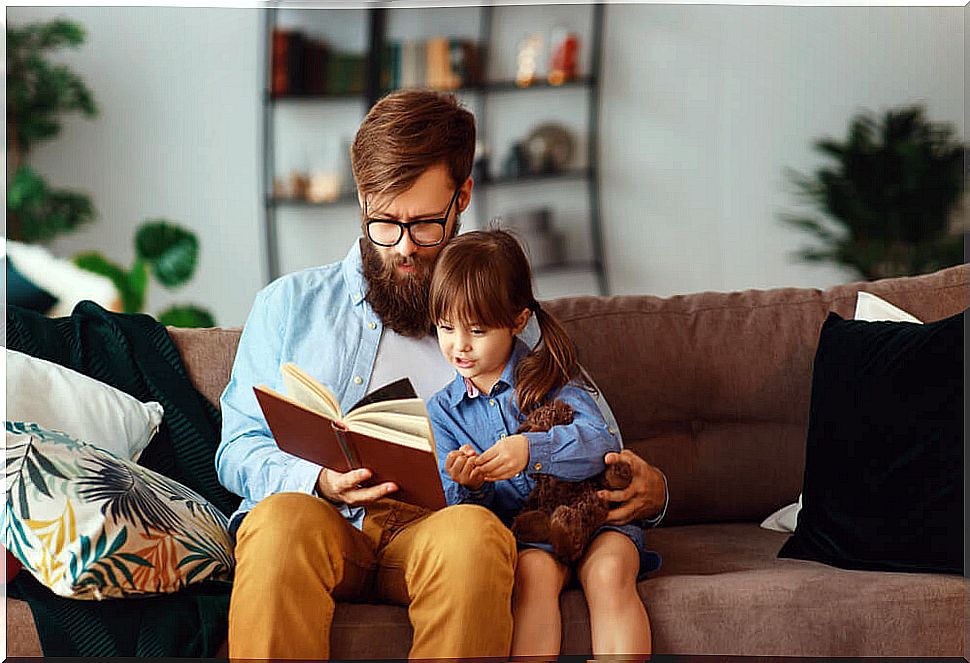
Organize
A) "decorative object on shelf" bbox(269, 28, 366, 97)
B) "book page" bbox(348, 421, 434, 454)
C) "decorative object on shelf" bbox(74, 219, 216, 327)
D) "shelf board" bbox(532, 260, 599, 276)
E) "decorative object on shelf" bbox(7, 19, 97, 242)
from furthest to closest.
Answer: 1. "shelf board" bbox(532, 260, 599, 276)
2. "decorative object on shelf" bbox(269, 28, 366, 97)
3. "decorative object on shelf" bbox(74, 219, 216, 327)
4. "decorative object on shelf" bbox(7, 19, 97, 242)
5. "book page" bbox(348, 421, 434, 454)

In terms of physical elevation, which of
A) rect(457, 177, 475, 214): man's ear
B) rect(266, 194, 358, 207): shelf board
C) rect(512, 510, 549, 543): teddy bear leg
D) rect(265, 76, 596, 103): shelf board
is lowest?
rect(512, 510, 549, 543): teddy bear leg

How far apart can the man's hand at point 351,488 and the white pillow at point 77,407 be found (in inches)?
16.3

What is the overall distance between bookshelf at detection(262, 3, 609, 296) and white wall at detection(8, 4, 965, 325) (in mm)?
46

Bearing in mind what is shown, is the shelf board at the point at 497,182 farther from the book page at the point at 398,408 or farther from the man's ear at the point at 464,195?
the book page at the point at 398,408

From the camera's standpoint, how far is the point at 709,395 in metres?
2.07

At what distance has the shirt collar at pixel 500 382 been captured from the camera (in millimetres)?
1712

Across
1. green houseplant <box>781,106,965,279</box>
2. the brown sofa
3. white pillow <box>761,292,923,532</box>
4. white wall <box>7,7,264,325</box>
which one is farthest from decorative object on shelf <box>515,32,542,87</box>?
white pillow <box>761,292,923,532</box>

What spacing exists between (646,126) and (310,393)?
10.9 feet

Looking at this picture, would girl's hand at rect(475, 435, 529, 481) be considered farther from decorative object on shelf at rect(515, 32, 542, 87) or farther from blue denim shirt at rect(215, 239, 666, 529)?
decorative object on shelf at rect(515, 32, 542, 87)

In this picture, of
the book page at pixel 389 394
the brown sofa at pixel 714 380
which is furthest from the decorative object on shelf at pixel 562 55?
the book page at pixel 389 394

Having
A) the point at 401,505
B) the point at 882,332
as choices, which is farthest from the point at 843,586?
the point at 401,505

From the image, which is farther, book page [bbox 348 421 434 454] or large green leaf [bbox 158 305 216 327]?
large green leaf [bbox 158 305 216 327]

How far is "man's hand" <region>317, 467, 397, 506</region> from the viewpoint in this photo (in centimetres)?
151

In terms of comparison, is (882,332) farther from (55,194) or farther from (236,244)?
(55,194)
